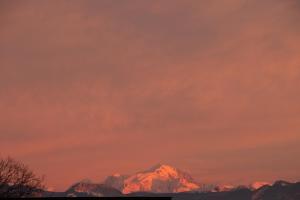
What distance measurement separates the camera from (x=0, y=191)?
83.3 metres

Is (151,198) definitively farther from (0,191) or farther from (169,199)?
(0,191)

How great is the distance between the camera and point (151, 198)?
176 ft

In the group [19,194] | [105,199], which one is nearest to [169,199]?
[105,199]

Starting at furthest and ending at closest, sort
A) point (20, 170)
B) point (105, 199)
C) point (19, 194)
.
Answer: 1. point (20, 170)
2. point (19, 194)
3. point (105, 199)

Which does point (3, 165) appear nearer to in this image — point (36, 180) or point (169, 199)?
point (36, 180)

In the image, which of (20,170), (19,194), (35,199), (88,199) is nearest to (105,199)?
(88,199)

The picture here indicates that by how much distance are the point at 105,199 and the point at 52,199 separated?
462cm

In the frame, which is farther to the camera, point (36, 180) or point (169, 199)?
point (36, 180)

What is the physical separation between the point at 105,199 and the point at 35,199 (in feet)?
19.8

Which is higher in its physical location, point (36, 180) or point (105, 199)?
point (36, 180)

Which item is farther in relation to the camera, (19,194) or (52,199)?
(19,194)

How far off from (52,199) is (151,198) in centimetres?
870

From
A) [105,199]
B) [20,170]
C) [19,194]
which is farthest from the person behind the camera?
[20,170]

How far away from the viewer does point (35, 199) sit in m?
51.8
